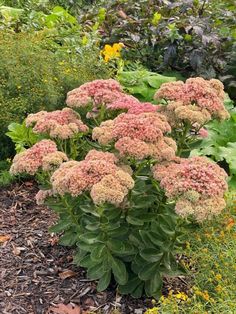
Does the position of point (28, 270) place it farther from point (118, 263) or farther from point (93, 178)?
point (93, 178)

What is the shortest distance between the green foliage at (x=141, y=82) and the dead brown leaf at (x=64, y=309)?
2738 mm

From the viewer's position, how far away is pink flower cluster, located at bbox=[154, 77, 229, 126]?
2.90 meters

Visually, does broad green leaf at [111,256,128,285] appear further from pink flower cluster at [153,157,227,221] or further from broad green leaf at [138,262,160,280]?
pink flower cluster at [153,157,227,221]

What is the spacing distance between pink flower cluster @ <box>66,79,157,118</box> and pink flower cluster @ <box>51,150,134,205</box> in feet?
1.54

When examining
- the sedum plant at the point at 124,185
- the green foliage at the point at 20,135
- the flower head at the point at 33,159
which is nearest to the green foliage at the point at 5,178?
the green foliage at the point at 20,135

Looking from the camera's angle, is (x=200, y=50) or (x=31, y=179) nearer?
(x=31, y=179)

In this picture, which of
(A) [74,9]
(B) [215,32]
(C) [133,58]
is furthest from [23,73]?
(A) [74,9]

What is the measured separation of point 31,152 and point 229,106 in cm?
300

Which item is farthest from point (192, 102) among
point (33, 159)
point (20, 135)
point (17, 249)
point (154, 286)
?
point (20, 135)

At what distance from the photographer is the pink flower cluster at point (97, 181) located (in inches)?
99.4

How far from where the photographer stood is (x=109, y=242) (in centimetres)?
296

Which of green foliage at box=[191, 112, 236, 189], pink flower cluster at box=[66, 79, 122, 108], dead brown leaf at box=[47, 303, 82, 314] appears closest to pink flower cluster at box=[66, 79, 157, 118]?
pink flower cluster at box=[66, 79, 122, 108]

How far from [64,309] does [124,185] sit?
917 millimetres

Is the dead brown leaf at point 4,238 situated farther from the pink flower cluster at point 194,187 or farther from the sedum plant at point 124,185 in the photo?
the pink flower cluster at point 194,187
